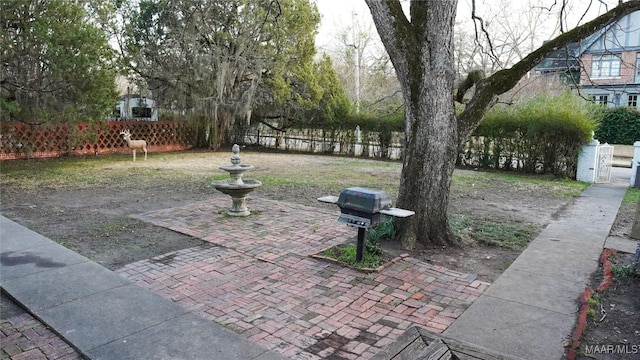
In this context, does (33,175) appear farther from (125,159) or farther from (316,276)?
(316,276)

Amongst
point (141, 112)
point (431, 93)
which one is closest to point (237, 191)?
point (431, 93)

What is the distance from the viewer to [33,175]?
33.8 feet

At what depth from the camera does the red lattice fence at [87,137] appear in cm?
1293

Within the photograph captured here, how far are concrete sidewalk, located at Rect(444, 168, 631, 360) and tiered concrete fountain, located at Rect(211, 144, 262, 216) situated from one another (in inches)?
143

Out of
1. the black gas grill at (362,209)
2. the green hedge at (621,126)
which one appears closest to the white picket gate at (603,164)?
the black gas grill at (362,209)

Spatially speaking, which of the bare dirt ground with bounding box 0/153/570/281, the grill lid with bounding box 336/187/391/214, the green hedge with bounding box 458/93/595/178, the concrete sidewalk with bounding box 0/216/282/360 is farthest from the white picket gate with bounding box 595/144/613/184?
the concrete sidewalk with bounding box 0/216/282/360

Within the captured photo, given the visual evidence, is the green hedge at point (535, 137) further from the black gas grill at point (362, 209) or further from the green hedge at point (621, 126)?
the green hedge at point (621, 126)

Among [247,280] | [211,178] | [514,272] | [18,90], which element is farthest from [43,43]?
[514,272]

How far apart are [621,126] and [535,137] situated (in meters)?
11.7

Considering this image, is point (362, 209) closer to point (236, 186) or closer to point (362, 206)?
point (362, 206)

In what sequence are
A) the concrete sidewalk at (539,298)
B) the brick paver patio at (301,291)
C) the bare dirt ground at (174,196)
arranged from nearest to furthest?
the concrete sidewalk at (539,298) → the brick paver patio at (301,291) → the bare dirt ground at (174,196)

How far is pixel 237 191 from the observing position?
6371 millimetres

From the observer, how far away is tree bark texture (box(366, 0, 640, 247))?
16.0ft

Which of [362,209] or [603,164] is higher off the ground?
[603,164]
